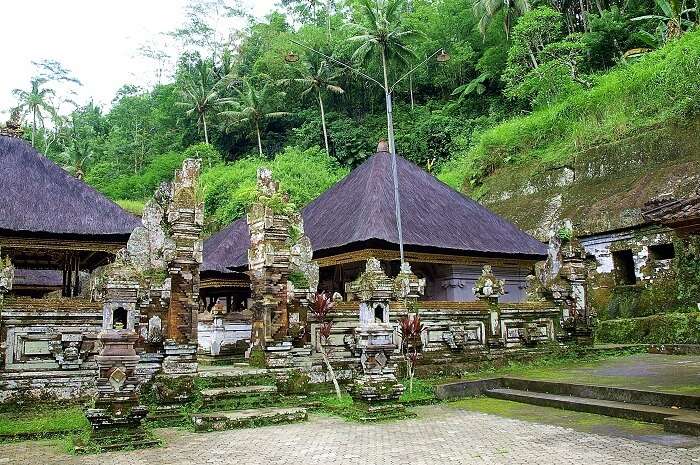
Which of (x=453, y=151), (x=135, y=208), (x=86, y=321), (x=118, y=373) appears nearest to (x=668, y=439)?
(x=118, y=373)

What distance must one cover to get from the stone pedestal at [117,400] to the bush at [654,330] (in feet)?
47.8

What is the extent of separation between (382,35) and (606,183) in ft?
78.8

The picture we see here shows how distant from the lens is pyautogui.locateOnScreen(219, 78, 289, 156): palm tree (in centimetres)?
4962

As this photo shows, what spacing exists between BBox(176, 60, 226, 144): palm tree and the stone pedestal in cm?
4601

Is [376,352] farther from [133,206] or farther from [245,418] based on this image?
[133,206]

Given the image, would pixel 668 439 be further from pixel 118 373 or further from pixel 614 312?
pixel 614 312

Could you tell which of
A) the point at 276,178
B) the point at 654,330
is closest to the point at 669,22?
the point at 654,330

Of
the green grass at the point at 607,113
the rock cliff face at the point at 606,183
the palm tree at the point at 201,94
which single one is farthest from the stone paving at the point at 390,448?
the palm tree at the point at 201,94

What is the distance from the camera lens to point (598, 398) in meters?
9.73

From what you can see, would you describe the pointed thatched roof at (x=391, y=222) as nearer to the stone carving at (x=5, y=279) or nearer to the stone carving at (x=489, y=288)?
the stone carving at (x=489, y=288)

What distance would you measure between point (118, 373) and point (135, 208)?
3623 cm

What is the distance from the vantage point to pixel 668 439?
7105mm

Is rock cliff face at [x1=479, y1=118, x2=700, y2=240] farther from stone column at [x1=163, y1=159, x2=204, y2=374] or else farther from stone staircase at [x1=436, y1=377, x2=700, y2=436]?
stone column at [x1=163, y1=159, x2=204, y2=374]

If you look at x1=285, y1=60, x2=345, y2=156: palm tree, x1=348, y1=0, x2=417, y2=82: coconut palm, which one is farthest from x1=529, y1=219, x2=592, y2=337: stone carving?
x1=285, y1=60, x2=345, y2=156: palm tree
